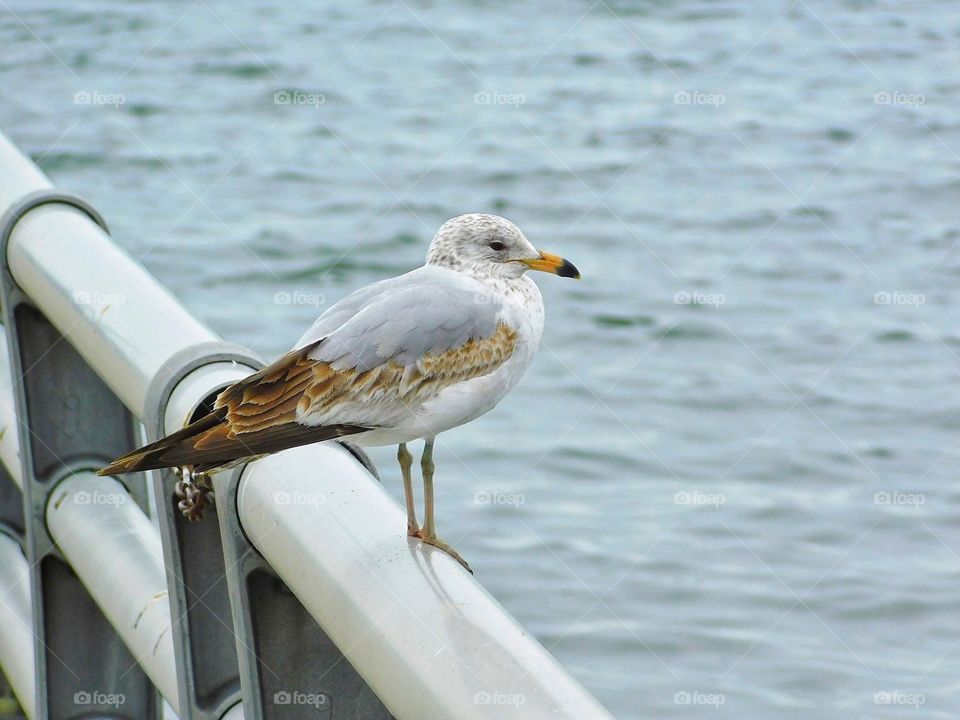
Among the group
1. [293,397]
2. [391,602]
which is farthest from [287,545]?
[293,397]

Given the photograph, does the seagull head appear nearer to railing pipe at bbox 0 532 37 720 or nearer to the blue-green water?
railing pipe at bbox 0 532 37 720

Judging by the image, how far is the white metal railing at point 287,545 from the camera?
1.27 metres

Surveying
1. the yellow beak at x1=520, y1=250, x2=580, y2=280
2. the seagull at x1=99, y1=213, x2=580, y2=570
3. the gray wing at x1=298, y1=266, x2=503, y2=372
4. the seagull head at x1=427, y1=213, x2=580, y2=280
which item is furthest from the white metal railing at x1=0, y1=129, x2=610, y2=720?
the yellow beak at x1=520, y1=250, x2=580, y2=280

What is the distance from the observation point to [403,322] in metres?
2.29

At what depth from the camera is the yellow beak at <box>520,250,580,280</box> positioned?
106 inches

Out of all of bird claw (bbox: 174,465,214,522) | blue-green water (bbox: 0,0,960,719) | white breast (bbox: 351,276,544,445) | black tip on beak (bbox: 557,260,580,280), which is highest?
bird claw (bbox: 174,465,214,522)

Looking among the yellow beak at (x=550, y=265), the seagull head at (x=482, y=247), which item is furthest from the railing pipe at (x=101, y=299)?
the yellow beak at (x=550, y=265)

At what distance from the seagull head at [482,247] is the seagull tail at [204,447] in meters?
0.85

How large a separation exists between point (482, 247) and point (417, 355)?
35 cm

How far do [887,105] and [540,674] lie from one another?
991 centimetres

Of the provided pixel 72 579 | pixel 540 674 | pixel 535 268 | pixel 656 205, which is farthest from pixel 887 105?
pixel 540 674

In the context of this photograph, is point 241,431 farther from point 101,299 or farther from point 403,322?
point 403,322

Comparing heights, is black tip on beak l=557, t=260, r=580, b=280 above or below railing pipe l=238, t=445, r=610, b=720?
below

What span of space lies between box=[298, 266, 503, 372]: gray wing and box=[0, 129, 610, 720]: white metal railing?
0.33 metres
